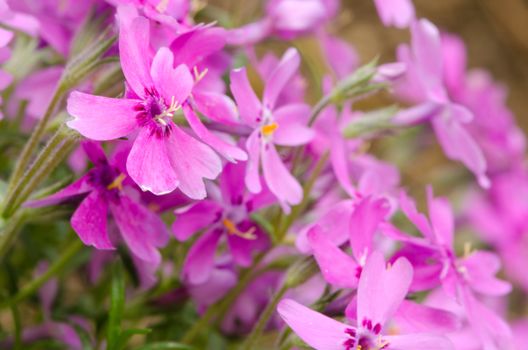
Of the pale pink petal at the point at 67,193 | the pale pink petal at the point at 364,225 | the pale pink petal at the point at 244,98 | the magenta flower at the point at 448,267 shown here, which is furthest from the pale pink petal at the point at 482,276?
the pale pink petal at the point at 67,193

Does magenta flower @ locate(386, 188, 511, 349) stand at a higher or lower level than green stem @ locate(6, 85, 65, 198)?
lower

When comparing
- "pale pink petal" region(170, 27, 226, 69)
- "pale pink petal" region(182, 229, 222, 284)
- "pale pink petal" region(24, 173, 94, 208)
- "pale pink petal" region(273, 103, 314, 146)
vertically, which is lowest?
"pale pink petal" region(182, 229, 222, 284)

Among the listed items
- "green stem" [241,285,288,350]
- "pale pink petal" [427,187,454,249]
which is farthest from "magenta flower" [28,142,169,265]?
"pale pink petal" [427,187,454,249]

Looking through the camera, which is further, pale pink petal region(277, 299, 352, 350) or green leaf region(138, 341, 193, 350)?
green leaf region(138, 341, 193, 350)

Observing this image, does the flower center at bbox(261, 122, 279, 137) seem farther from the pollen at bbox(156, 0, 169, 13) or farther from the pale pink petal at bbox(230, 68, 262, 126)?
the pollen at bbox(156, 0, 169, 13)

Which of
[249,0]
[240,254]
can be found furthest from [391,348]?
[249,0]

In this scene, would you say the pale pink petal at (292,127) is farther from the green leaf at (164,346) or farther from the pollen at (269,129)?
the green leaf at (164,346)

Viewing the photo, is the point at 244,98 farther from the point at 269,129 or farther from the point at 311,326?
the point at 311,326
